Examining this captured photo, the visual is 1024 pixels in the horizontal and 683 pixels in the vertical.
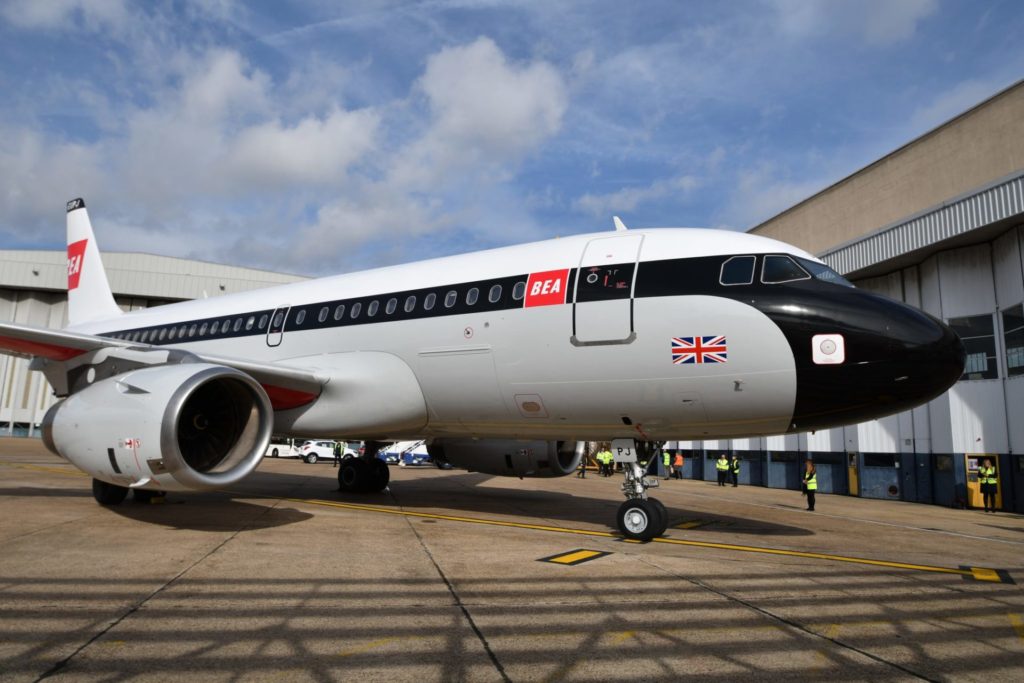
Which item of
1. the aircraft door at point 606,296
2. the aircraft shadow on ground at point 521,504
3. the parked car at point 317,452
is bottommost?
the aircraft shadow on ground at point 521,504

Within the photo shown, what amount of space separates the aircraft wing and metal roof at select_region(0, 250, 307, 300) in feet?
152

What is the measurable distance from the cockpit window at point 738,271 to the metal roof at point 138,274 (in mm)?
52367

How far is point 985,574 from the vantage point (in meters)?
→ 7.88

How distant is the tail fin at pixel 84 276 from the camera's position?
723 inches

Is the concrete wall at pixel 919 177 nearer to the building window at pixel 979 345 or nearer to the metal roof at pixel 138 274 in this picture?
the building window at pixel 979 345

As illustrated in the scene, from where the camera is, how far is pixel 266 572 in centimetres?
662

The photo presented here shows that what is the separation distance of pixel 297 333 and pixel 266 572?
6.28 meters

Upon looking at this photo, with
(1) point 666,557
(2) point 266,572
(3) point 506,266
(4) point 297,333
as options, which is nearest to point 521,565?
(1) point 666,557

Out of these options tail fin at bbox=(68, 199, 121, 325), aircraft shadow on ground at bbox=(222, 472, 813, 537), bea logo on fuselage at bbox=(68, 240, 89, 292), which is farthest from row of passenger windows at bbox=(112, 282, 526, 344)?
bea logo on fuselage at bbox=(68, 240, 89, 292)

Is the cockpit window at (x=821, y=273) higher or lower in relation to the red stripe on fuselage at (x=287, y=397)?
higher

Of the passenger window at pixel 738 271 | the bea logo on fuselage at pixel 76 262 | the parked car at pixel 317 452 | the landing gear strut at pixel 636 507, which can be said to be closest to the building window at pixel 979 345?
the passenger window at pixel 738 271

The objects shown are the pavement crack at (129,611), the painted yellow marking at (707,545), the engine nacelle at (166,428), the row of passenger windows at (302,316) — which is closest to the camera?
the pavement crack at (129,611)

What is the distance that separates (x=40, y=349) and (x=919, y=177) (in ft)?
81.6

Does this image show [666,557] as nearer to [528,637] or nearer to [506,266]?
[528,637]
